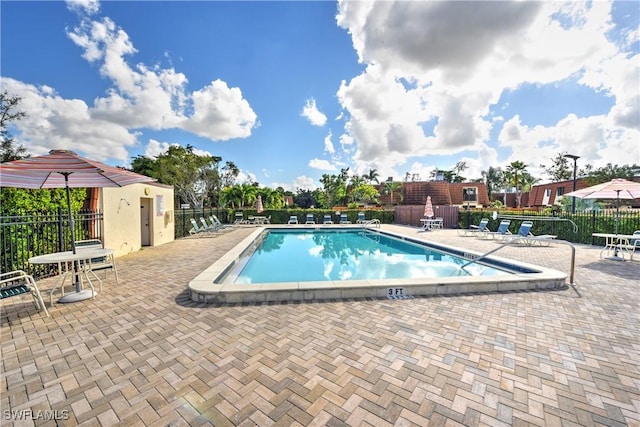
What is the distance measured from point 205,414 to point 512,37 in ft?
35.6

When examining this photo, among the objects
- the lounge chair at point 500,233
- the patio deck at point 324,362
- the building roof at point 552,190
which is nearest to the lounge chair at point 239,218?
the lounge chair at point 500,233

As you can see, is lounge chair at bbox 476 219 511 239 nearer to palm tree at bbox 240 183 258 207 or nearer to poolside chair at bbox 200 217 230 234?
poolside chair at bbox 200 217 230 234

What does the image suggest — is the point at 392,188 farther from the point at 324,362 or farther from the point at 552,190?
the point at 324,362

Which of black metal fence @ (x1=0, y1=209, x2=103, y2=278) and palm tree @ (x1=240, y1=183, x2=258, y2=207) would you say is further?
palm tree @ (x1=240, y1=183, x2=258, y2=207)

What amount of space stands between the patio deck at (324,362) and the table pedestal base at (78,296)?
158mm

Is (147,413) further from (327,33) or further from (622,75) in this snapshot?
(622,75)

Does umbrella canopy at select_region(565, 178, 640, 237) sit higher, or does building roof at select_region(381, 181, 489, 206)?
building roof at select_region(381, 181, 489, 206)

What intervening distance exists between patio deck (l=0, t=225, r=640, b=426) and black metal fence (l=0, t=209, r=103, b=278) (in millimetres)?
1449

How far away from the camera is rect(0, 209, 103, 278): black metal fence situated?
17.0 ft

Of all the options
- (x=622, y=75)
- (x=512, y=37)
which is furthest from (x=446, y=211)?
(x=512, y=37)

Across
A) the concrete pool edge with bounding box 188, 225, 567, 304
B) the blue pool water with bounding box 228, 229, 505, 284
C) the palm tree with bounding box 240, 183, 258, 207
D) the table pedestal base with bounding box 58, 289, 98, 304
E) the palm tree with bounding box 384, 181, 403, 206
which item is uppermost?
the palm tree with bounding box 384, 181, 403, 206

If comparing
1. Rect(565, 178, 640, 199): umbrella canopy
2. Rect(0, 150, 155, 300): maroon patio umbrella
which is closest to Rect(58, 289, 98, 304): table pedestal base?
Rect(0, 150, 155, 300): maroon patio umbrella

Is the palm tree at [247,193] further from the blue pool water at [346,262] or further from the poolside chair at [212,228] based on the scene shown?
the blue pool water at [346,262]

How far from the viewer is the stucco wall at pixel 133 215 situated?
803 centimetres
